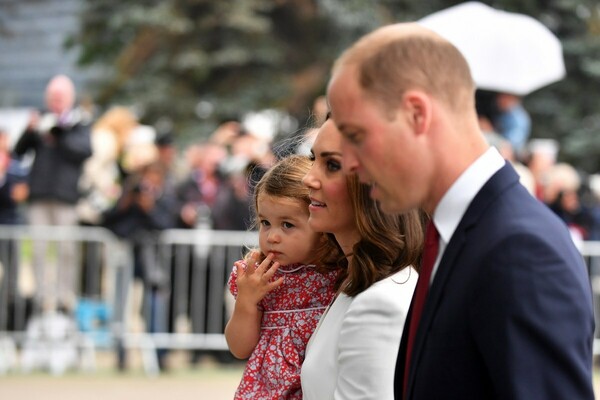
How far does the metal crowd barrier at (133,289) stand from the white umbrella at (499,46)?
2872 millimetres

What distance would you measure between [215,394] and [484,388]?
299 inches

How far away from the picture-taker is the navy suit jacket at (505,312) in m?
2.07

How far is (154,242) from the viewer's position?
1116cm

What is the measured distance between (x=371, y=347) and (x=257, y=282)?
22.6 inches

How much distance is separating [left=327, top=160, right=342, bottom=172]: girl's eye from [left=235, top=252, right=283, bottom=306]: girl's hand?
1.42 ft

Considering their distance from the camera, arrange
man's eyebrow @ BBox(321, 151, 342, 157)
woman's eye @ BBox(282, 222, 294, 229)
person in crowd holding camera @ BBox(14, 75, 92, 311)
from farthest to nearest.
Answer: person in crowd holding camera @ BBox(14, 75, 92, 311) < woman's eye @ BBox(282, 222, 294, 229) < man's eyebrow @ BBox(321, 151, 342, 157)

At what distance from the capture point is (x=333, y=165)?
3.00 metres

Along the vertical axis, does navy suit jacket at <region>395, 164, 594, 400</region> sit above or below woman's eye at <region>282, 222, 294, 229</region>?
above

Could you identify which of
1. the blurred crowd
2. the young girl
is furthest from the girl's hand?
the blurred crowd

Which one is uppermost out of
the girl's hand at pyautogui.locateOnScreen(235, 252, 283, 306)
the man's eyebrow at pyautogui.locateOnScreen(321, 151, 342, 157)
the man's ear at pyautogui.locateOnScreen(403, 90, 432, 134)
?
the man's ear at pyautogui.locateOnScreen(403, 90, 432, 134)

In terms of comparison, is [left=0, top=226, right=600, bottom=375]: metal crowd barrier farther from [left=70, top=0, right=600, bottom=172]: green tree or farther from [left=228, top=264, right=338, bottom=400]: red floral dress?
[left=70, top=0, right=600, bottom=172]: green tree

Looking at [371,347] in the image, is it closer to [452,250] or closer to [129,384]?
[452,250]

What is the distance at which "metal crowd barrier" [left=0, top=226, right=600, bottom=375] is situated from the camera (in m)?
11.1

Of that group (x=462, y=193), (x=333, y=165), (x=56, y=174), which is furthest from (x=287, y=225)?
(x=56, y=174)
